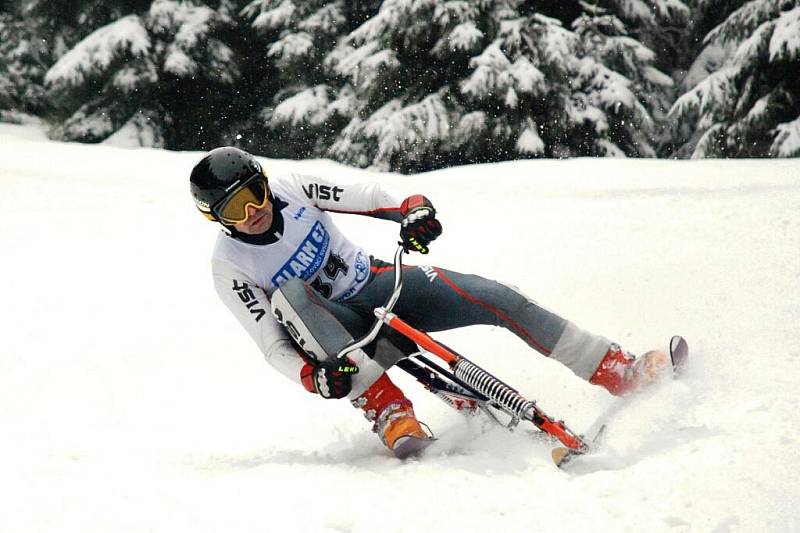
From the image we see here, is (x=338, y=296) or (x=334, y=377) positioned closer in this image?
(x=334, y=377)

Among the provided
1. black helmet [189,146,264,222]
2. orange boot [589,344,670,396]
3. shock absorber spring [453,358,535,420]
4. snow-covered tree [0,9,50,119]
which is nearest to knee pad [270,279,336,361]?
black helmet [189,146,264,222]

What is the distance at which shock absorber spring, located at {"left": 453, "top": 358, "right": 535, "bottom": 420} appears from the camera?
10.3 ft

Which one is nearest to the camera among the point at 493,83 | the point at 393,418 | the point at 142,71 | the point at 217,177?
the point at 217,177

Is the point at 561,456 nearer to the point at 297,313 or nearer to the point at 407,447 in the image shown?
the point at 407,447

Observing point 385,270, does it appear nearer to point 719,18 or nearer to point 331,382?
point 331,382

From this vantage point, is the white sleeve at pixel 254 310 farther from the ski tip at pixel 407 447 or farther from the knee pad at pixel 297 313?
the ski tip at pixel 407 447

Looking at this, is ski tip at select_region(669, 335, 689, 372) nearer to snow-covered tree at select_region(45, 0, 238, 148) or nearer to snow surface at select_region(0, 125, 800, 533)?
snow surface at select_region(0, 125, 800, 533)

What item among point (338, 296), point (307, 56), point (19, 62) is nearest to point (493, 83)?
point (307, 56)

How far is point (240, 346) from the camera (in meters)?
5.33

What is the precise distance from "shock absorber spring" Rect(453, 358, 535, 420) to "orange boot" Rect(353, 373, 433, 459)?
354 mm

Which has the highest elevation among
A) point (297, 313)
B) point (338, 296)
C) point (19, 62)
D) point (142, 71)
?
point (297, 313)

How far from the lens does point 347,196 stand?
369 cm

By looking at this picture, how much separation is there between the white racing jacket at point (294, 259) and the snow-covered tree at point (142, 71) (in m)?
11.3

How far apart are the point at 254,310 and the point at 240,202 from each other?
515mm
